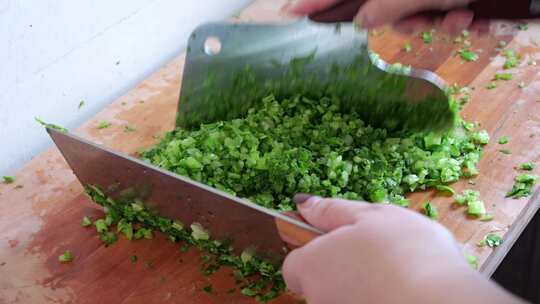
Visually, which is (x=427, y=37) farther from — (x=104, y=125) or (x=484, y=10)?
(x=104, y=125)

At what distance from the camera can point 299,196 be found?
840 millimetres

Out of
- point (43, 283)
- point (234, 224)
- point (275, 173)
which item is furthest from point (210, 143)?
point (43, 283)

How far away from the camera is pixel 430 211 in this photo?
3.65ft

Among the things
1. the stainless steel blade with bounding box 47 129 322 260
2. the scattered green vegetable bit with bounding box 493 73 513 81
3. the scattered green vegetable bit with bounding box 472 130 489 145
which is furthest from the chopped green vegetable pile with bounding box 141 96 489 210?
the scattered green vegetable bit with bounding box 493 73 513 81

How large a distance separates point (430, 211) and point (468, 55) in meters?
0.52

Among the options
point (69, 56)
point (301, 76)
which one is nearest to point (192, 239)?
point (301, 76)

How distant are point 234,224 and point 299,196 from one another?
0.16m

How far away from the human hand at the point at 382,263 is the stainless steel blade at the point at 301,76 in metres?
0.50

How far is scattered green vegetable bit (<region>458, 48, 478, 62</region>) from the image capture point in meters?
1.47

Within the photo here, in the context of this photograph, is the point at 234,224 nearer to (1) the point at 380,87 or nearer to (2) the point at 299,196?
(2) the point at 299,196

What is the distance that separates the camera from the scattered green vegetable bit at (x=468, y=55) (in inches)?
58.1

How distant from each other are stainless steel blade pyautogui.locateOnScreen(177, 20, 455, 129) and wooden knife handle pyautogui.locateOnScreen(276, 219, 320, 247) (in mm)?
463

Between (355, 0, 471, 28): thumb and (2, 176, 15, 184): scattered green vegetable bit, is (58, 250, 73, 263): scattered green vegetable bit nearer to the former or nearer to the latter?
(2, 176, 15, 184): scattered green vegetable bit

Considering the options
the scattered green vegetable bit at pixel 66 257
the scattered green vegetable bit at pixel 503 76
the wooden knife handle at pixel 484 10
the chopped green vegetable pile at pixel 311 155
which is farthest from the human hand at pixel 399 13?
the scattered green vegetable bit at pixel 66 257
